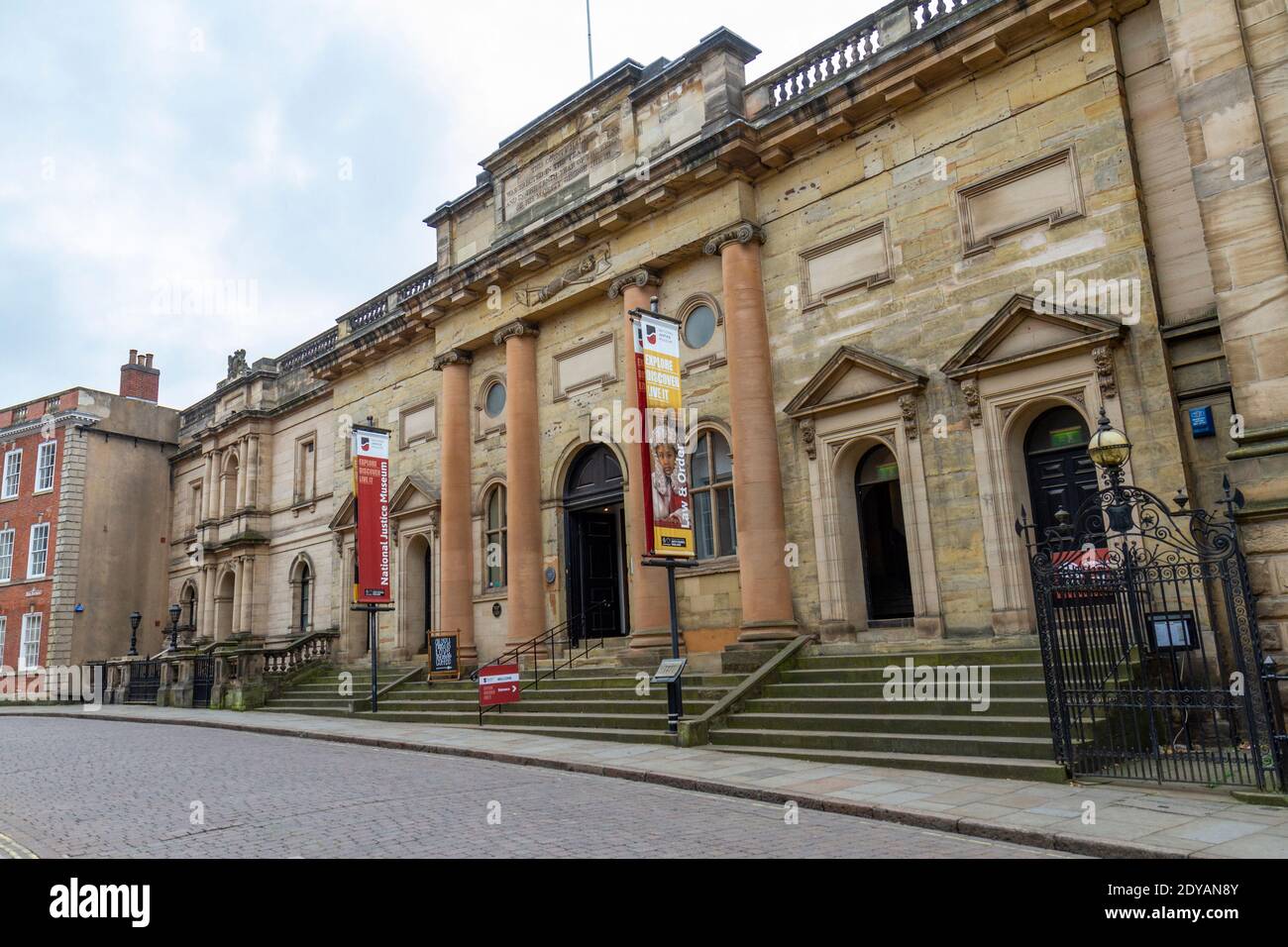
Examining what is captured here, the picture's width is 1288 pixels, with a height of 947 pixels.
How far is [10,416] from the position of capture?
125 ft

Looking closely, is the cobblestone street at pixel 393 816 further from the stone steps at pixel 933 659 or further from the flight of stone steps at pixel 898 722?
the stone steps at pixel 933 659

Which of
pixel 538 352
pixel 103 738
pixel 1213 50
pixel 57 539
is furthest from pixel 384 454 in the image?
pixel 57 539

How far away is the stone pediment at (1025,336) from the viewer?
12.5 metres

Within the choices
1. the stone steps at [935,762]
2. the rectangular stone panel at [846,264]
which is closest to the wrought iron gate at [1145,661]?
the stone steps at [935,762]

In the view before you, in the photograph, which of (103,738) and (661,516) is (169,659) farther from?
(661,516)

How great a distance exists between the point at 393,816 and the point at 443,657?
39.9ft

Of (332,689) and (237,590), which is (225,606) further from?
(332,689)

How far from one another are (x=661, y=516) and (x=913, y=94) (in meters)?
8.03

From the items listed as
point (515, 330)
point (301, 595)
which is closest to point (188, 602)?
point (301, 595)

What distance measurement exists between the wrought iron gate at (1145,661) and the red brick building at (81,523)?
3553 cm

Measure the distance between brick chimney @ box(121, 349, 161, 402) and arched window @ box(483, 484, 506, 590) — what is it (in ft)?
78.7

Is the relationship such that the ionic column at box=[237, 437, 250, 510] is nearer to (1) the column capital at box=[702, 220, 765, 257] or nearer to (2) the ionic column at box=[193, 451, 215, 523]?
(2) the ionic column at box=[193, 451, 215, 523]


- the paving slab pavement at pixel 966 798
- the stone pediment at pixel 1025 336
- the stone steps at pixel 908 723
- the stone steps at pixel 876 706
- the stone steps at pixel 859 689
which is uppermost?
the stone pediment at pixel 1025 336

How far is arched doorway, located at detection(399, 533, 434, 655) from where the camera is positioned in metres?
24.0
